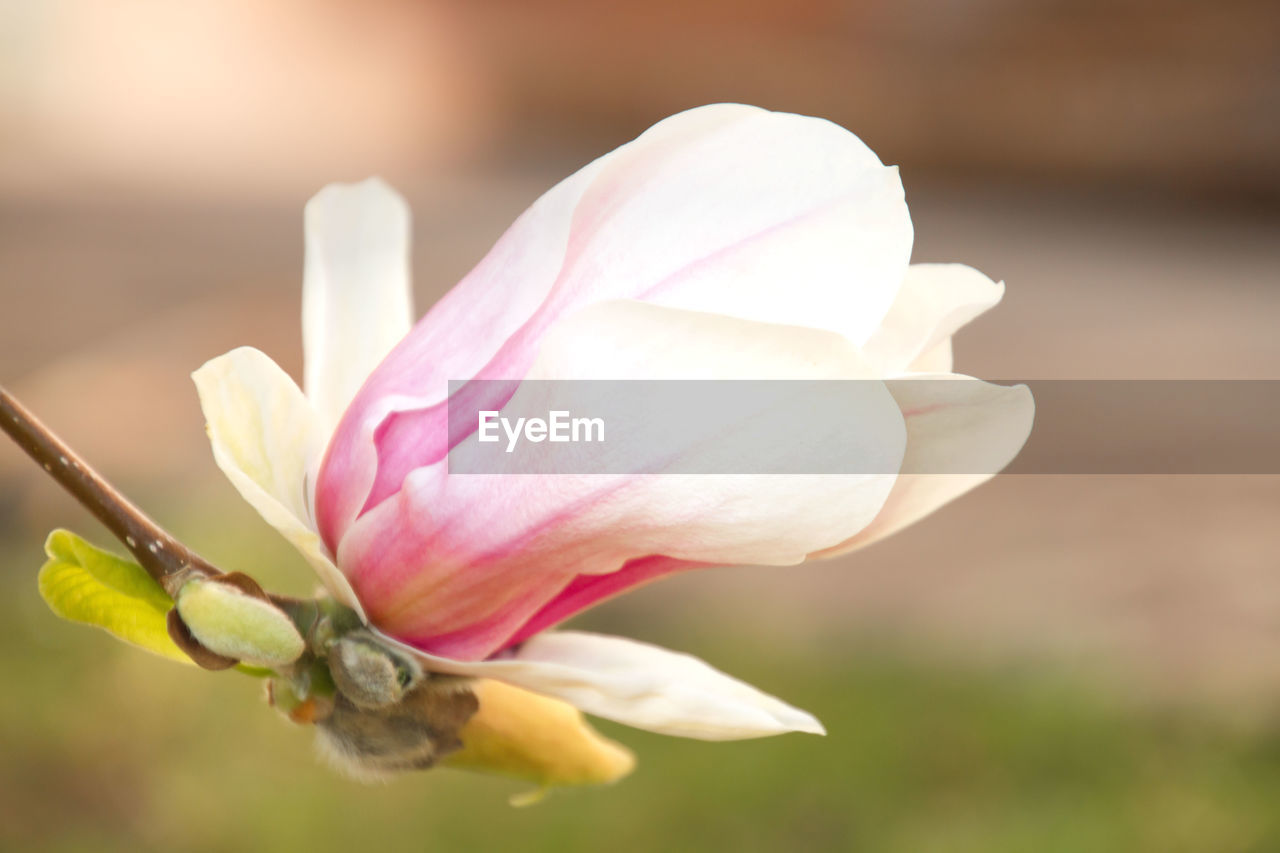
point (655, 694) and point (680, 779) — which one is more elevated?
point (655, 694)

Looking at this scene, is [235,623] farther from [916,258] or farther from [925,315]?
[916,258]

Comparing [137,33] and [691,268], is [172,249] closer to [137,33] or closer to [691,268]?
[137,33]

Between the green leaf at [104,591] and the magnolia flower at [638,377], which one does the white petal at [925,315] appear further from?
the green leaf at [104,591]

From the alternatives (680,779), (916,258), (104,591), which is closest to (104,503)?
(104,591)

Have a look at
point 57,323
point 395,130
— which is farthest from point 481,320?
point 395,130

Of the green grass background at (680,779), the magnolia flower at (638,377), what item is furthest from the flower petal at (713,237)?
the green grass background at (680,779)
